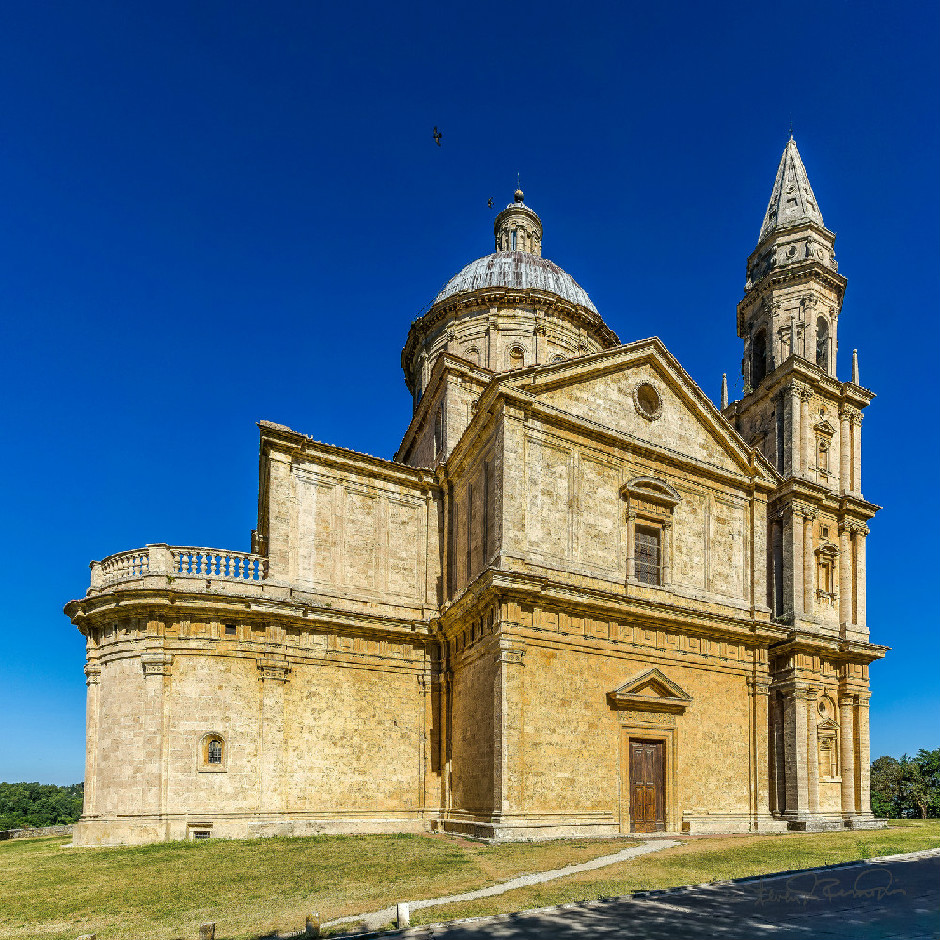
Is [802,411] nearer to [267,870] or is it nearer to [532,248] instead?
[532,248]

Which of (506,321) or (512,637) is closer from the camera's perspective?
(512,637)

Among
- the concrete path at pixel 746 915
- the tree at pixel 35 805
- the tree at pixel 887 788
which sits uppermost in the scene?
the concrete path at pixel 746 915

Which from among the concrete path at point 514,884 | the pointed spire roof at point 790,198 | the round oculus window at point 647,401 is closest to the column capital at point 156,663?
the concrete path at point 514,884

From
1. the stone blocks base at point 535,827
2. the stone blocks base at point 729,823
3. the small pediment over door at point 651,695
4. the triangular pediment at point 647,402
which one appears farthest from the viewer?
the triangular pediment at point 647,402

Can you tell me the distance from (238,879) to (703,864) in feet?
27.8

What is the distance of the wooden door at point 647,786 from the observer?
71.1 feet

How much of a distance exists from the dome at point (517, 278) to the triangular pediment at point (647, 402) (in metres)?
9.65

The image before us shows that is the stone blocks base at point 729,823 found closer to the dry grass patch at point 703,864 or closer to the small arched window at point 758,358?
the dry grass patch at point 703,864

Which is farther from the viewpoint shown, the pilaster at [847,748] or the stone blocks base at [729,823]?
the pilaster at [847,748]

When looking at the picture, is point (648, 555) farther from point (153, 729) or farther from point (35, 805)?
point (35, 805)

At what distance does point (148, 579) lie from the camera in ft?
70.7

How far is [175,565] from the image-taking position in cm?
2209

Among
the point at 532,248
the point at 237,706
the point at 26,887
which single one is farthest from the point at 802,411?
the point at 26,887

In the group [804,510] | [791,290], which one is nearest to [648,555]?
[804,510]
